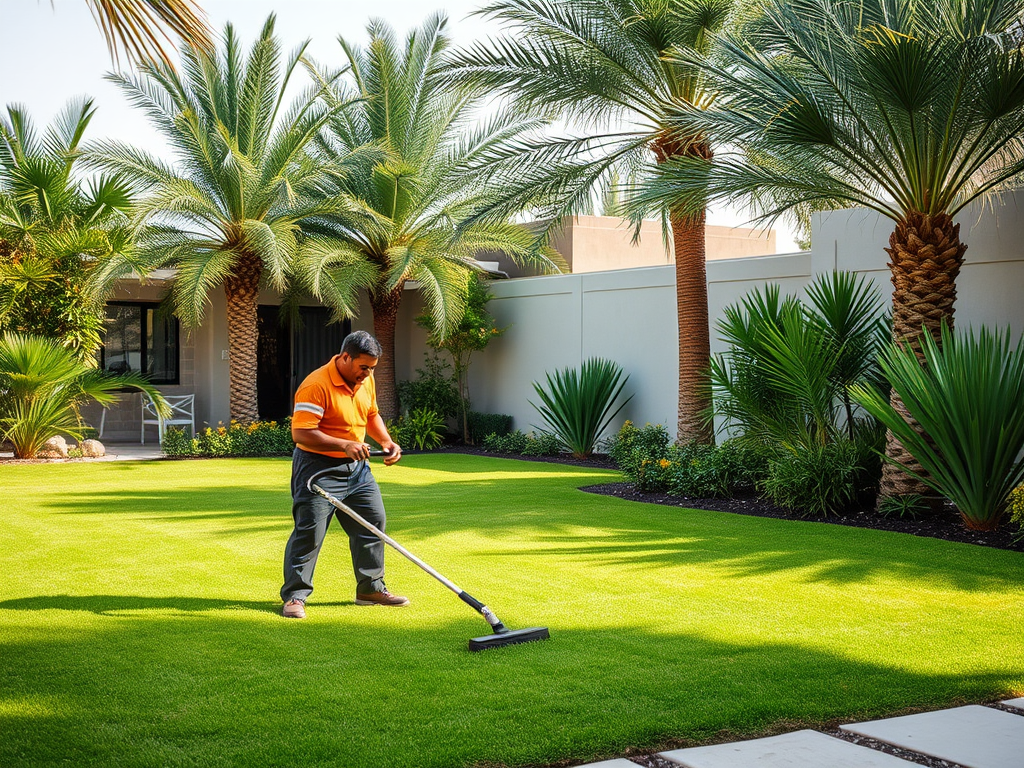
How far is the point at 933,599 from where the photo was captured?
6176 millimetres

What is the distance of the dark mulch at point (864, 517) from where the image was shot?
8266 millimetres

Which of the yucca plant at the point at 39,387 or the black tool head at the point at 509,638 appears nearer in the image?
the black tool head at the point at 509,638

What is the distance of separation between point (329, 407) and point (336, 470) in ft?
1.23

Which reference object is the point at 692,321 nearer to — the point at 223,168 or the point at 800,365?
the point at 800,365

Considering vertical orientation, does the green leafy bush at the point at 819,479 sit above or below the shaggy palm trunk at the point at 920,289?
below

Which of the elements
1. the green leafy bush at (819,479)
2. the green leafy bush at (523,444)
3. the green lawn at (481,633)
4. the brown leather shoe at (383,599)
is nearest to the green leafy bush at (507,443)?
the green leafy bush at (523,444)

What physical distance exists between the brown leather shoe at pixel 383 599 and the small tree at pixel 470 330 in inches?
454

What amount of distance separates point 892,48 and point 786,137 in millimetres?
1219

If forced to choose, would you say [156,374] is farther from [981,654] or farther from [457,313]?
[981,654]

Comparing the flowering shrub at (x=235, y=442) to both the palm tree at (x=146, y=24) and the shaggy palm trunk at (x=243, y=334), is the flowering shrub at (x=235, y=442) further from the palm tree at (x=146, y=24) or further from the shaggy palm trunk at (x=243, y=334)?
the palm tree at (x=146, y=24)

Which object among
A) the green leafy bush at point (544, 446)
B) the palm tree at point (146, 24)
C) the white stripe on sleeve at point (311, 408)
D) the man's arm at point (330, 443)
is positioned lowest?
the green leafy bush at point (544, 446)

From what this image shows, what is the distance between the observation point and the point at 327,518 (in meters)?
5.87

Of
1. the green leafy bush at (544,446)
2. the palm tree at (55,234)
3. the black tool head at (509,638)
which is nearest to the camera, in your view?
the black tool head at (509,638)

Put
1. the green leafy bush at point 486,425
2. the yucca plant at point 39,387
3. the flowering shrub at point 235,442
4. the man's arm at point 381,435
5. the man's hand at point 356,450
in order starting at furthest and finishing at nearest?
1. the green leafy bush at point 486,425
2. the flowering shrub at point 235,442
3. the yucca plant at point 39,387
4. the man's arm at point 381,435
5. the man's hand at point 356,450
